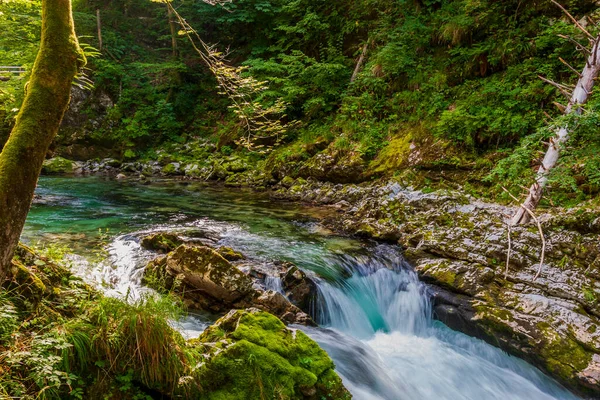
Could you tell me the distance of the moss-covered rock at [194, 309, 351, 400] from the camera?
290 cm

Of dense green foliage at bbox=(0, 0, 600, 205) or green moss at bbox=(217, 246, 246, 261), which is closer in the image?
green moss at bbox=(217, 246, 246, 261)

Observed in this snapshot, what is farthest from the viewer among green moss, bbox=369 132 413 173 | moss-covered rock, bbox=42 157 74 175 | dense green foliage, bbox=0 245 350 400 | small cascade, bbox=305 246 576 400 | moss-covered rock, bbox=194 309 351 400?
moss-covered rock, bbox=42 157 74 175

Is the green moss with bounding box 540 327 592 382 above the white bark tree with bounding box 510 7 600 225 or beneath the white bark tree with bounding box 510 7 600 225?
beneath

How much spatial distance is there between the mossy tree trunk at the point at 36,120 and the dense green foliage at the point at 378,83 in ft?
1.37

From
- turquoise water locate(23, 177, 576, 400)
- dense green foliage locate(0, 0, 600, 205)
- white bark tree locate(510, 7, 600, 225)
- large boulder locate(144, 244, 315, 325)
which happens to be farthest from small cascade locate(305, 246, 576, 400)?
dense green foliage locate(0, 0, 600, 205)

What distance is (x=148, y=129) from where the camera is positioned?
63.7ft

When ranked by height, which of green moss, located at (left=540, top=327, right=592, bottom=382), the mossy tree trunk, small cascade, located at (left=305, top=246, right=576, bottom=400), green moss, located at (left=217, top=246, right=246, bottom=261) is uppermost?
the mossy tree trunk

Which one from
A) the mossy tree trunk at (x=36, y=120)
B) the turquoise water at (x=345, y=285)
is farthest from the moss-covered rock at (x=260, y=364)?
the mossy tree trunk at (x=36, y=120)

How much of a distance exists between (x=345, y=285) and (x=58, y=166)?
16.6m

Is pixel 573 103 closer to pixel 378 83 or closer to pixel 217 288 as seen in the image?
pixel 217 288

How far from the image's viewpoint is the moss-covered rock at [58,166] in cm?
1630

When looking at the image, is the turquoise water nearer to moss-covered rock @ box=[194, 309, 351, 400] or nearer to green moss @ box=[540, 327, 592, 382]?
green moss @ box=[540, 327, 592, 382]

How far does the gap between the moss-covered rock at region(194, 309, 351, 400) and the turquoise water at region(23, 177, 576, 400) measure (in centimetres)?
100

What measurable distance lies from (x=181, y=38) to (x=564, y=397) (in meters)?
24.1
